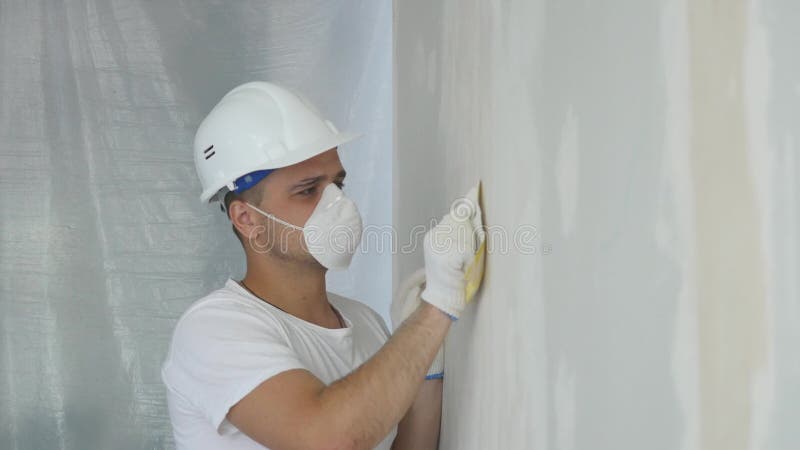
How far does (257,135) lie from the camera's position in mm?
1694

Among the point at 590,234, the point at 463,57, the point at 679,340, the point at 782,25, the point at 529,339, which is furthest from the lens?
the point at 463,57

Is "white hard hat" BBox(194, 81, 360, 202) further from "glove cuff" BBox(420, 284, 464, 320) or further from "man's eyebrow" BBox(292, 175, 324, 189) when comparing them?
"glove cuff" BBox(420, 284, 464, 320)

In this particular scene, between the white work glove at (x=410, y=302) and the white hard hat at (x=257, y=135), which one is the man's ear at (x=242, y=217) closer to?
the white hard hat at (x=257, y=135)

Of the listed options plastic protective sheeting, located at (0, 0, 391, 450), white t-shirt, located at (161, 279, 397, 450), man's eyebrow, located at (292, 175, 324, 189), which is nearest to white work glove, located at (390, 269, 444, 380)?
white t-shirt, located at (161, 279, 397, 450)

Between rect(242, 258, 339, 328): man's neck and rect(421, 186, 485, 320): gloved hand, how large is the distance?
44cm

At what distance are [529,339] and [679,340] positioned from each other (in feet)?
1.34

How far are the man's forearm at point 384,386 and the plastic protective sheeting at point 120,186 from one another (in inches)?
57.0

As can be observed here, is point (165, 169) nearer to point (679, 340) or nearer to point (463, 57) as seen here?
point (463, 57)

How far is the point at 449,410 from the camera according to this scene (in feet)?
5.46

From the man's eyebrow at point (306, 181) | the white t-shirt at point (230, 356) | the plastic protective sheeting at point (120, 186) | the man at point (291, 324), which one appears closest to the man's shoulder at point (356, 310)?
the man at point (291, 324)

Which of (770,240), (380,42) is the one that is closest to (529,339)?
(770,240)

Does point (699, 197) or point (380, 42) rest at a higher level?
point (380, 42)

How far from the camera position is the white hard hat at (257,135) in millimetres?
1686

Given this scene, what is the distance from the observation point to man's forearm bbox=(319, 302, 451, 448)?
1.29 m
